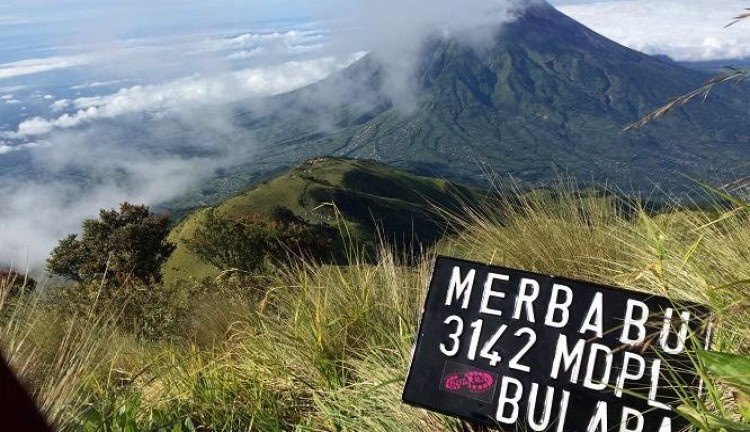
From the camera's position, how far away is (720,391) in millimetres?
2775

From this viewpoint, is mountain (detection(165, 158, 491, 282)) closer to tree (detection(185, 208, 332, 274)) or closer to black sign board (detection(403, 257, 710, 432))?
tree (detection(185, 208, 332, 274))

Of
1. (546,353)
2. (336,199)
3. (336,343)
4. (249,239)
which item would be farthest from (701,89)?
(336,199)

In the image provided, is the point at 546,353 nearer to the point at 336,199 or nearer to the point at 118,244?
the point at 118,244

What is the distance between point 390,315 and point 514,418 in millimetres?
1634

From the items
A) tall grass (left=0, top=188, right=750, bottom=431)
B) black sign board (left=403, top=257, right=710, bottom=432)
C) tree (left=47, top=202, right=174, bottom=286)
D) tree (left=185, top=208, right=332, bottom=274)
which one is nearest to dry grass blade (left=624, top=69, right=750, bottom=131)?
tall grass (left=0, top=188, right=750, bottom=431)

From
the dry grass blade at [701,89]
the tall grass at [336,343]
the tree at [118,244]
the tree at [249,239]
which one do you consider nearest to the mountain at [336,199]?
the tree at [118,244]

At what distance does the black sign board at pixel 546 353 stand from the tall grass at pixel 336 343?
24 centimetres

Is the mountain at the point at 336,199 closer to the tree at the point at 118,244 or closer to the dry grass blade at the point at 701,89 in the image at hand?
the tree at the point at 118,244

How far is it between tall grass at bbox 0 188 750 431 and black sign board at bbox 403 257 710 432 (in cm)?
24

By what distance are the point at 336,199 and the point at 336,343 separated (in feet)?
359

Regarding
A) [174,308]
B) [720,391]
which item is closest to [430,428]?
[720,391]

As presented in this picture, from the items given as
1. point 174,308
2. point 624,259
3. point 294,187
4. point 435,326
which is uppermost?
point 435,326

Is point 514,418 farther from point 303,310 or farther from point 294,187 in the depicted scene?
point 294,187

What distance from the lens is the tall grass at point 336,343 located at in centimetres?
334
